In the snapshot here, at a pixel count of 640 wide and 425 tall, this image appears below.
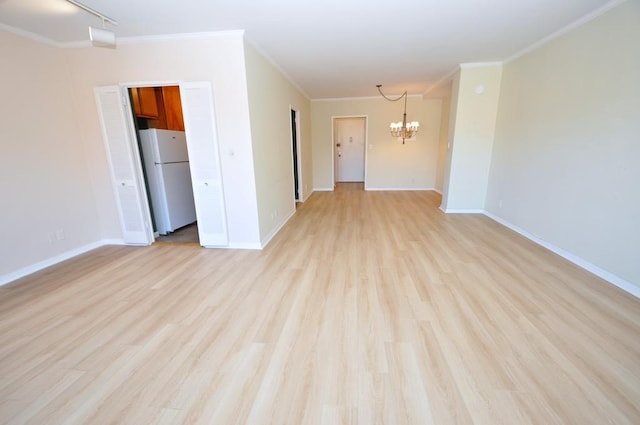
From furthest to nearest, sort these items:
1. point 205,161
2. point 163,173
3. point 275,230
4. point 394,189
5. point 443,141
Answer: point 394,189
point 443,141
point 275,230
point 163,173
point 205,161

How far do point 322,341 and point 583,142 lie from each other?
347 centimetres

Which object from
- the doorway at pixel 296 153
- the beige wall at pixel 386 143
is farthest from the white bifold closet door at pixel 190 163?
the beige wall at pixel 386 143

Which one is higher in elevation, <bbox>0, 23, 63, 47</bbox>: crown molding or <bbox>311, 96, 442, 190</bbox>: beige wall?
<bbox>0, 23, 63, 47</bbox>: crown molding

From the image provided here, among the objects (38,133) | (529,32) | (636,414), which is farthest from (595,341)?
(38,133)

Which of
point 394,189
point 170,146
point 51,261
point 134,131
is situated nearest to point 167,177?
point 170,146

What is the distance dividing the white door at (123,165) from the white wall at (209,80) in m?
0.15

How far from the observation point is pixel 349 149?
9.34 meters

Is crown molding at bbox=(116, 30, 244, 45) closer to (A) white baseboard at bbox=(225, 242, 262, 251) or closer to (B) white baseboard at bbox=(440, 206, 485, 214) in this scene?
(A) white baseboard at bbox=(225, 242, 262, 251)

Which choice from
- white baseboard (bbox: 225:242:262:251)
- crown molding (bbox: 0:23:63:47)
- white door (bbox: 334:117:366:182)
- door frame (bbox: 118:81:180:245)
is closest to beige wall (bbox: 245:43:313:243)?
white baseboard (bbox: 225:242:262:251)

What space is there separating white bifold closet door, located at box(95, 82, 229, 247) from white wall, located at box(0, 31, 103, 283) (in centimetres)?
41

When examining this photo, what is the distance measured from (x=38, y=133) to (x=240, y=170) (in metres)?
2.32

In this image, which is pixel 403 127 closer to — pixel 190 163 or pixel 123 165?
pixel 190 163

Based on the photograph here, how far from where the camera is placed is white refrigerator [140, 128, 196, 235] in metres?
3.85

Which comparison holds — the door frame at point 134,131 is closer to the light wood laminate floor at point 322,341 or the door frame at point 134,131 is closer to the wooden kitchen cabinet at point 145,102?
the light wood laminate floor at point 322,341
